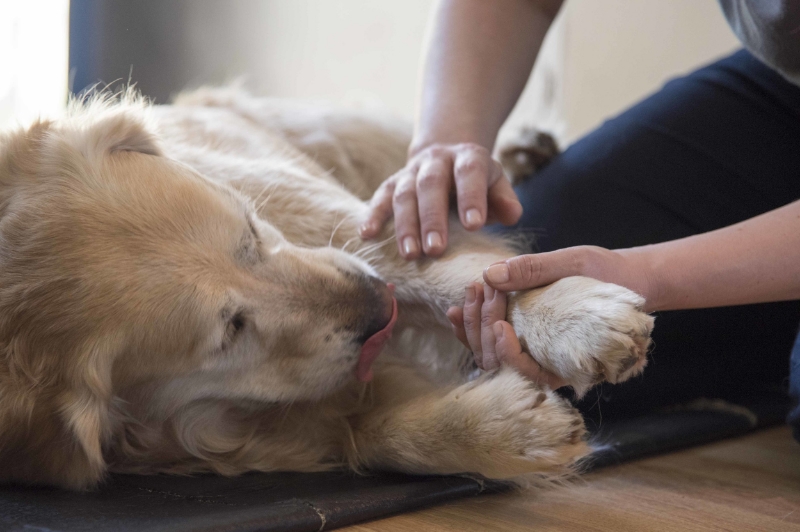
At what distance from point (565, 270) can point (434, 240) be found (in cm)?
26

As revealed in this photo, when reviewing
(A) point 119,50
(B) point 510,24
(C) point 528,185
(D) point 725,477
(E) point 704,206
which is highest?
(A) point 119,50

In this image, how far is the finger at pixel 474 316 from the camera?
99 cm

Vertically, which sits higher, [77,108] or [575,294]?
[77,108]

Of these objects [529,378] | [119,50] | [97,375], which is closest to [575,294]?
[529,378]

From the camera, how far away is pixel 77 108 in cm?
123

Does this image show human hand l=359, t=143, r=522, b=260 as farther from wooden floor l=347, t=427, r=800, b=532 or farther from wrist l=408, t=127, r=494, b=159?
wooden floor l=347, t=427, r=800, b=532

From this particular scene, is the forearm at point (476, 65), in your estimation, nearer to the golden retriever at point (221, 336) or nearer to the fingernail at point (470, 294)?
the golden retriever at point (221, 336)

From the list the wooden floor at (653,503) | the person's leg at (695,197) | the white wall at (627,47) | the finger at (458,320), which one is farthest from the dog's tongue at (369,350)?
the white wall at (627,47)

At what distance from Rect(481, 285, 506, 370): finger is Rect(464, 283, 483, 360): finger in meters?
0.01

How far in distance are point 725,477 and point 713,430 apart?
0.71 feet

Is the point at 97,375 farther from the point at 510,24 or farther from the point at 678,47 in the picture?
the point at 678,47

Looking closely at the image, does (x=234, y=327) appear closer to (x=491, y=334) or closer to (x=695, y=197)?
(x=491, y=334)

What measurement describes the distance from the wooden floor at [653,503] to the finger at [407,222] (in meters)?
0.40

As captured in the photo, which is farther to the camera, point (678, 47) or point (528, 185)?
point (678, 47)
